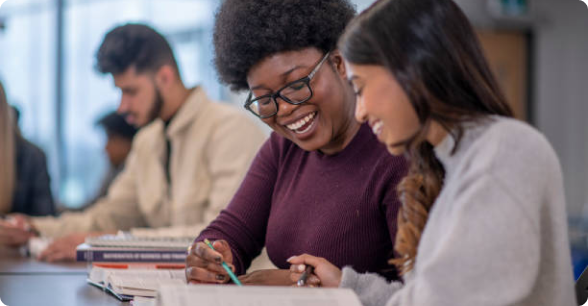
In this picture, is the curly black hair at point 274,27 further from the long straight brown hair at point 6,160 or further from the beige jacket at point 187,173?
the long straight brown hair at point 6,160

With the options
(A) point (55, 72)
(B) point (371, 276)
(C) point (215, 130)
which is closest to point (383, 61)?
(B) point (371, 276)

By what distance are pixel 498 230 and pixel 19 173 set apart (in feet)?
8.94

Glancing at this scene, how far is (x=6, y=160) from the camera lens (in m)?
2.79

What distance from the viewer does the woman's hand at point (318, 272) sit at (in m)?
1.05

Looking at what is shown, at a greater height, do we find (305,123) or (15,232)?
(305,123)

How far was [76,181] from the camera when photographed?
4.68 metres

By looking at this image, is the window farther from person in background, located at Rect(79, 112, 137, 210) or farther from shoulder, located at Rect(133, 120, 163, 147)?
shoulder, located at Rect(133, 120, 163, 147)

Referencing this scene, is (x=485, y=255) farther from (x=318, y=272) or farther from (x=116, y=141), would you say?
(x=116, y=141)

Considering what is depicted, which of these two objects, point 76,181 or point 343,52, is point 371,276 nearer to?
point 343,52

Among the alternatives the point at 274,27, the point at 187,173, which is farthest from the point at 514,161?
the point at 187,173

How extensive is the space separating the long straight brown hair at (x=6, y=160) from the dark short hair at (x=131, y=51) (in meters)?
0.64

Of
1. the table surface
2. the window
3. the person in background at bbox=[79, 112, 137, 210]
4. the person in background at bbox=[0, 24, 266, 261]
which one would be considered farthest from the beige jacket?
the window

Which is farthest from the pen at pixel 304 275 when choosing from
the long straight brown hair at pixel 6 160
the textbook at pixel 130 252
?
the long straight brown hair at pixel 6 160

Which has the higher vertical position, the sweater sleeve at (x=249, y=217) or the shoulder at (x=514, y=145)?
the shoulder at (x=514, y=145)
